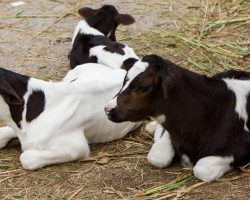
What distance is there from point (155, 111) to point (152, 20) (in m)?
4.25

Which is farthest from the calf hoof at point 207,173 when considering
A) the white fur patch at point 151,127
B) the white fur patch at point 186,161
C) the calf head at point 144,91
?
the white fur patch at point 151,127

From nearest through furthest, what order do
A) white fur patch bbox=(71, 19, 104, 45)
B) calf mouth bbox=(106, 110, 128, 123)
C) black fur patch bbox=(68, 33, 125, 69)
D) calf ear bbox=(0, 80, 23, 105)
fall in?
calf mouth bbox=(106, 110, 128, 123) → calf ear bbox=(0, 80, 23, 105) → black fur patch bbox=(68, 33, 125, 69) → white fur patch bbox=(71, 19, 104, 45)

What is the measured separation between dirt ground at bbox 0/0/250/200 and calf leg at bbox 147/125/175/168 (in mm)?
79

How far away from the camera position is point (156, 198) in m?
5.20

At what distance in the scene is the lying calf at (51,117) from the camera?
570cm

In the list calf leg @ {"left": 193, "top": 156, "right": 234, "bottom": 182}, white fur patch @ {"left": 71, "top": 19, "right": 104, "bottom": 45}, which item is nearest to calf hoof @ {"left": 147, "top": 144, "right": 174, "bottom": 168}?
calf leg @ {"left": 193, "top": 156, "right": 234, "bottom": 182}

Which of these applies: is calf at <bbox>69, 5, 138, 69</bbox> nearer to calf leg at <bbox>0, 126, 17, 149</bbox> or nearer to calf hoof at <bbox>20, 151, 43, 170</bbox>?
calf leg at <bbox>0, 126, 17, 149</bbox>

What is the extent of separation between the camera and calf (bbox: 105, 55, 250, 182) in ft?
16.9

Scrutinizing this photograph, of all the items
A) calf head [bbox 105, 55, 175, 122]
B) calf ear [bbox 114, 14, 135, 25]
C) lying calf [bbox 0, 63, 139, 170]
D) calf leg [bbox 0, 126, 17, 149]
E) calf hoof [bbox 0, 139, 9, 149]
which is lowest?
calf hoof [bbox 0, 139, 9, 149]

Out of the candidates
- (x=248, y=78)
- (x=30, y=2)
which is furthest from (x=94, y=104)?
(x=30, y=2)

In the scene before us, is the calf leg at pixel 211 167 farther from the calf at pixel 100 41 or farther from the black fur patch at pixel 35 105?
the calf at pixel 100 41

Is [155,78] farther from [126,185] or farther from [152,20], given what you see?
[152,20]

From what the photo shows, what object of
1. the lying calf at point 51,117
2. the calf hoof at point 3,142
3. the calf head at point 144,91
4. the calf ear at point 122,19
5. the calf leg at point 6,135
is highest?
the calf head at point 144,91

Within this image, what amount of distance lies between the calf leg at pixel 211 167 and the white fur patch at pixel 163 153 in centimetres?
29
